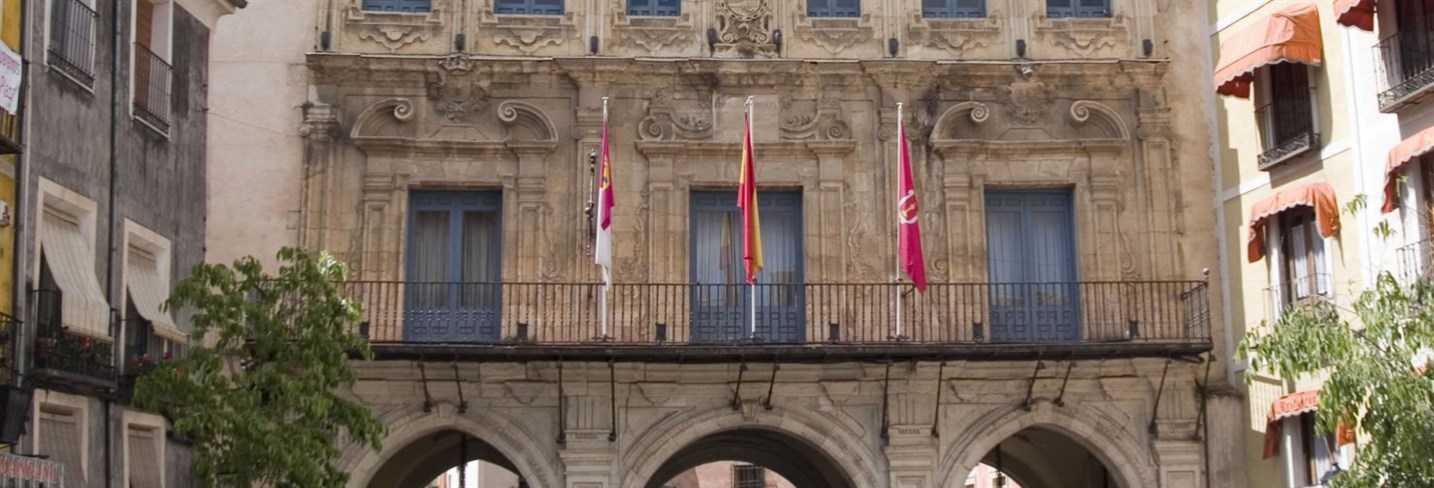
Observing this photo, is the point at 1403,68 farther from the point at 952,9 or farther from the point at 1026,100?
the point at 952,9

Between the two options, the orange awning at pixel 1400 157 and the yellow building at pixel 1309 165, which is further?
the yellow building at pixel 1309 165

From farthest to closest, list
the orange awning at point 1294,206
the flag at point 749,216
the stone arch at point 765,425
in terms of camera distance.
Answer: the stone arch at point 765,425, the flag at point 749,216, the orange awning at point 1294,206

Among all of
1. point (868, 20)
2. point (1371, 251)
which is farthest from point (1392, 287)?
point (868, 20)

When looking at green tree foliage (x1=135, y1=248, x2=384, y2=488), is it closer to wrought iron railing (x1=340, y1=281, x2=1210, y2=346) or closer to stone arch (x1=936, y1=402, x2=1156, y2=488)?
wrought iron railing (x1=340, y1=281, x2=1210, y2=346)

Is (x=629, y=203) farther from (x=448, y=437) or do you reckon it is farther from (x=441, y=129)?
(x=448, y=437)

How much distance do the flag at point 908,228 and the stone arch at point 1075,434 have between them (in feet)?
6.15

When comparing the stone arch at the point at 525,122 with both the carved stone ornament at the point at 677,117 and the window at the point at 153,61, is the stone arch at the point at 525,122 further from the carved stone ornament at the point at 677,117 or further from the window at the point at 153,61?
the window at the point at 153,61

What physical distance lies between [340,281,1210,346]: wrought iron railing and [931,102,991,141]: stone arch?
5.93ft

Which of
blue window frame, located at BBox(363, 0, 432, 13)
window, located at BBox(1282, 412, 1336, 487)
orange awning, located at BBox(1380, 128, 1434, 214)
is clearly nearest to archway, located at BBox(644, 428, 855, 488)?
window, located at BBox(1282, 412, 1336, 487)

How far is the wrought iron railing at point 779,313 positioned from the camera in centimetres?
2070

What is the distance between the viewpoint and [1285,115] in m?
20.2

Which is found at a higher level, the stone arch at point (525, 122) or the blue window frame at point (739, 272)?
the stone arch at point (525, 122)

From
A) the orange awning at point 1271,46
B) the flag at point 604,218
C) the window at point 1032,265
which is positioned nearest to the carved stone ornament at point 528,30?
the flag at point 604,218

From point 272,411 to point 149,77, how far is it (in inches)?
158
